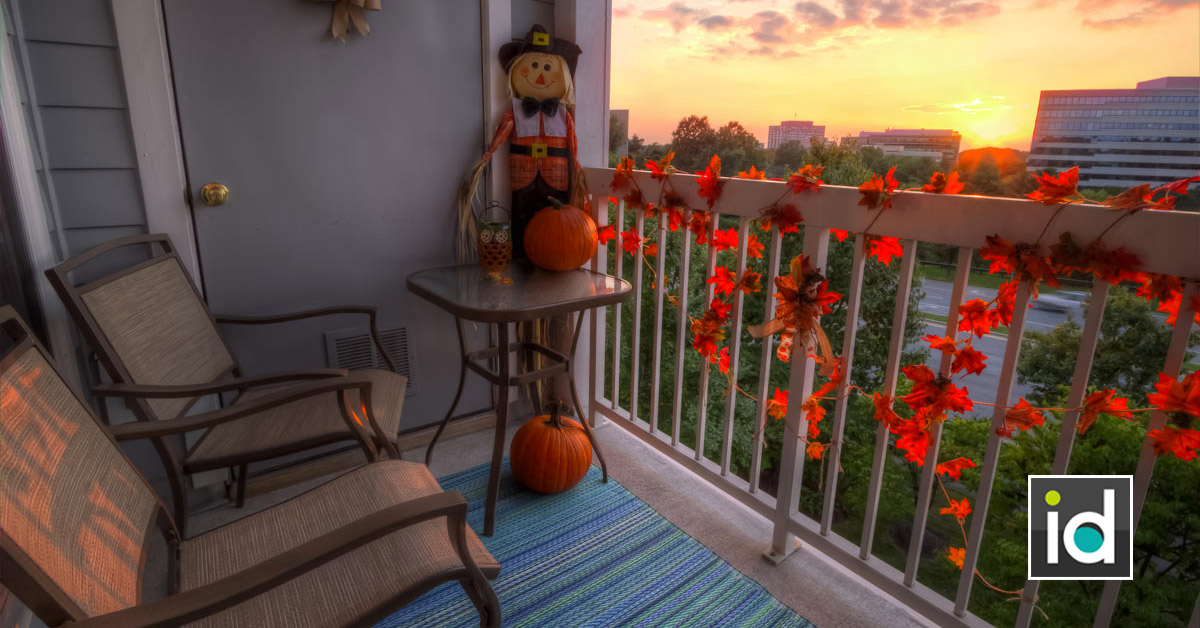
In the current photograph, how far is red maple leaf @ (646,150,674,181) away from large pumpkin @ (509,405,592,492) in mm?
840

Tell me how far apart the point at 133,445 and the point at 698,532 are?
174cm

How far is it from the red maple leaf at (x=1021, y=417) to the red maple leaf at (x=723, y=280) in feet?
2.61

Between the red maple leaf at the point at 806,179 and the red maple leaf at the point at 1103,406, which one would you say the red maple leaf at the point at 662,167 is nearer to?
the red maple leaf at the point at 806,179

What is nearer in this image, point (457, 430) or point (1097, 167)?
point (1097, 167)

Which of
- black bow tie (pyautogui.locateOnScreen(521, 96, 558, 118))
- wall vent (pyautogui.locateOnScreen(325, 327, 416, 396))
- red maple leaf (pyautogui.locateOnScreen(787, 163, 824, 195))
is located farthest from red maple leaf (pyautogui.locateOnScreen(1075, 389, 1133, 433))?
wall vent (pyautogui.locateOnScreen(325, 327, 416, 396))

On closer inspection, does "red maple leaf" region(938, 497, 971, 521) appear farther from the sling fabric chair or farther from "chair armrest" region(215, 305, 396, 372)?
"chair armrest" region(215, 305, 396, 372)

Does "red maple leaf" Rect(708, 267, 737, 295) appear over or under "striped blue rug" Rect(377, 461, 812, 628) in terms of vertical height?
over

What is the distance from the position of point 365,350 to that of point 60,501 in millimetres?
1282

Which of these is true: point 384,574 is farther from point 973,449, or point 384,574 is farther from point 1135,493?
point 973,449

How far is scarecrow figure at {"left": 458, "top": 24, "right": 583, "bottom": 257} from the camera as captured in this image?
2.15m

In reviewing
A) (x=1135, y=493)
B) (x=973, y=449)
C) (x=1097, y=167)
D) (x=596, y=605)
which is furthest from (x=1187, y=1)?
(x=973, y=449)

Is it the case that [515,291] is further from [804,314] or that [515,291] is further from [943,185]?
[943,185]

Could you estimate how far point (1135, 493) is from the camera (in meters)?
1.11

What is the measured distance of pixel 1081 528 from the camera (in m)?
1.25
